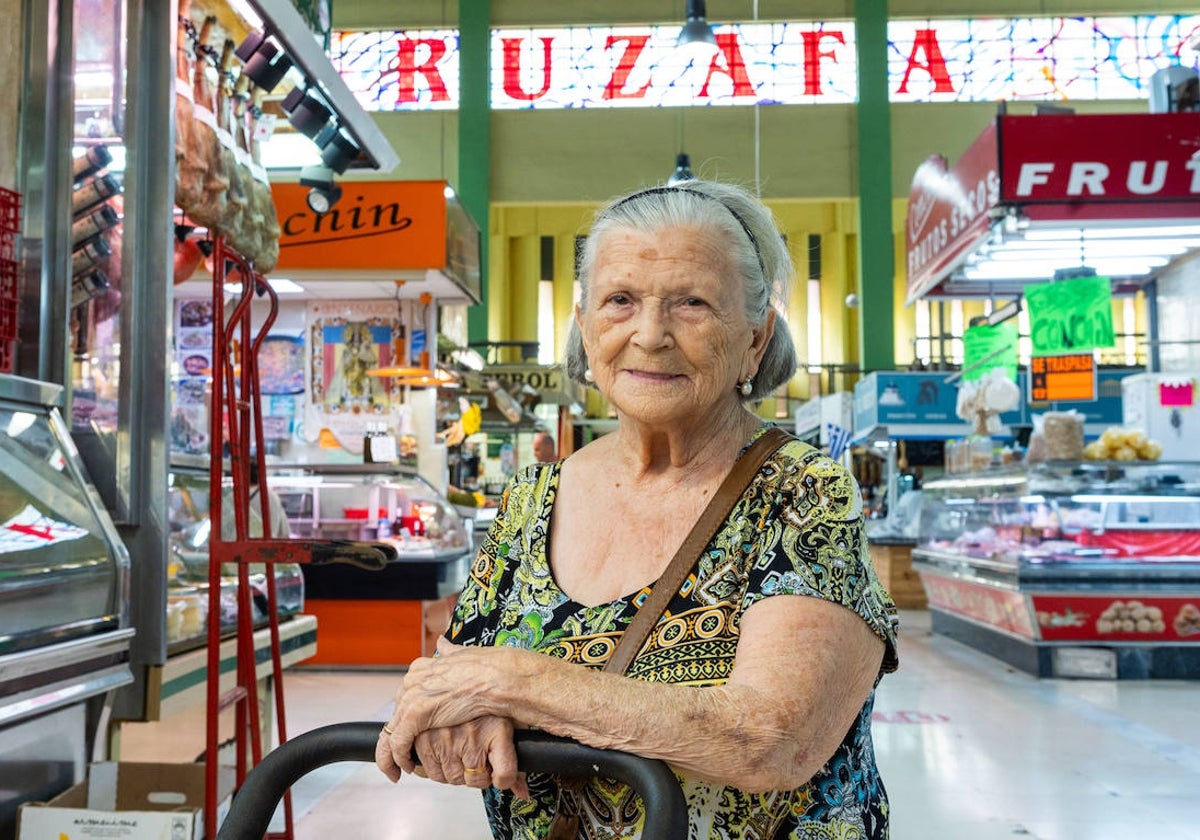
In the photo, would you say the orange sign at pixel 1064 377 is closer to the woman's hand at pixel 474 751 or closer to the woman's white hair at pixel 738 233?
the woman's white hair at pixel 738 233

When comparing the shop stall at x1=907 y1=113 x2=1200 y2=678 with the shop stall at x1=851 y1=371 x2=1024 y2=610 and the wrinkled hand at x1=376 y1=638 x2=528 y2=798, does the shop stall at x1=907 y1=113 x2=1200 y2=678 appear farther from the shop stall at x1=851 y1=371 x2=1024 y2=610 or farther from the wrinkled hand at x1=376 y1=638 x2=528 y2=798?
the wrinkled hand at x1=376 y1=638 x2=528 y2=798

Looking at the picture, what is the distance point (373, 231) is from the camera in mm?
8188

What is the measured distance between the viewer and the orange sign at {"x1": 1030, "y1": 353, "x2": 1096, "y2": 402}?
29.5 ft

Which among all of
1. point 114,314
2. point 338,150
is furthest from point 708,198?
point 338,150

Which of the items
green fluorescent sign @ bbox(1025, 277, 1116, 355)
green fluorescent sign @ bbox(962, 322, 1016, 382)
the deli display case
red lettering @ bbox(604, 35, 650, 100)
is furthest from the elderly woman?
red lettering @ bbox(604, 35, 650, 100)

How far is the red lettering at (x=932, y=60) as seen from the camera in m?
18.2

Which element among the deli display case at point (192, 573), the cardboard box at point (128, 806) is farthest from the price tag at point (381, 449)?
the cardboard box at point (128, 806)

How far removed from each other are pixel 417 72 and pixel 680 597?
18577mm

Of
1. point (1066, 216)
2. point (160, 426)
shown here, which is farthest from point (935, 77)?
Result: point (160, 426)

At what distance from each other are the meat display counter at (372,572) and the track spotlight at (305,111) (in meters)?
3.69

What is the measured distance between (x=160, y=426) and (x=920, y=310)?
68.0ft

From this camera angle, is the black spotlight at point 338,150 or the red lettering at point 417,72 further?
the red lettering at point 417,72

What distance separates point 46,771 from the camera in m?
2.63

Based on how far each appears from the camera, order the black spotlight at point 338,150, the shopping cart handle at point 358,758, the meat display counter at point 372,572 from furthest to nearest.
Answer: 1. the meat display counter at point 372,572
2. the black spotlight at point 338,150
3. the shopping cart handle at point 358,758
